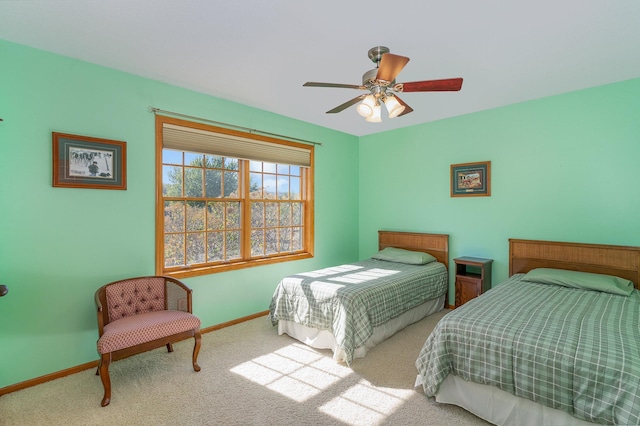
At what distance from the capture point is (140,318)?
261 cm

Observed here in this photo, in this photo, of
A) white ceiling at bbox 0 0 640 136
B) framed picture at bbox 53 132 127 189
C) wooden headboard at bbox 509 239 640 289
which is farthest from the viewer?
wooden headboard at bbox 509 239 640 289

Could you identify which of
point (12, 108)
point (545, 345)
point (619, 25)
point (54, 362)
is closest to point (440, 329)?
point (545, 345)

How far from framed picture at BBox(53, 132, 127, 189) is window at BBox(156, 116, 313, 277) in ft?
1.17

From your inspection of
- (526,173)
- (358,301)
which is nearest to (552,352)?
(358,301)

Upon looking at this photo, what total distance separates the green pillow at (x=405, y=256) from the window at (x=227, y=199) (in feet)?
3.70

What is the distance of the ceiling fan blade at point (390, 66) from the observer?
181 centimetres

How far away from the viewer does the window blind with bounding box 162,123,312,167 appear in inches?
129

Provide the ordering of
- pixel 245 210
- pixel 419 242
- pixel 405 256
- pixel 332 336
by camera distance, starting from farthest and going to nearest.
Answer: pixel 419 242 < pixel 405 256 < pixel 245 210 < pixel 332 336

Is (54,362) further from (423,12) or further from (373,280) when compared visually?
(423,12)

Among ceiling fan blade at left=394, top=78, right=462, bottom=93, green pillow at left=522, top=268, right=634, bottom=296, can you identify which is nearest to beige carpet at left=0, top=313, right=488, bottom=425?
green pillow at left=522, top=268, right=634, bottom=296

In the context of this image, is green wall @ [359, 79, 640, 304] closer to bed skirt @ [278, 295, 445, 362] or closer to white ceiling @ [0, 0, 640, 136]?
white ceiling @ [0, 0, 640, 136]

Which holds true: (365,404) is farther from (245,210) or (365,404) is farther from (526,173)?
(526,173)

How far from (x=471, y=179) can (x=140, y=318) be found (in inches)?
161

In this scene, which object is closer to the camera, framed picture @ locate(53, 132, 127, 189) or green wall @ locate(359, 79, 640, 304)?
framed picture @ locate(53, 132, 127, 189)
